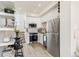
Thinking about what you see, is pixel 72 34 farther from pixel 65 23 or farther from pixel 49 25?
pixel 49 25

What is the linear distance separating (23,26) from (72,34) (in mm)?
1812

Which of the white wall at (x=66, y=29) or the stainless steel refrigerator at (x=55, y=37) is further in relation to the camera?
the stainless steel refrigerator at (x=55, y=37)

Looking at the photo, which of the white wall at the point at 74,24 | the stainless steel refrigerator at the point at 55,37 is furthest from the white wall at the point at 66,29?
the stainless steel refrigerator at the point at 55,37

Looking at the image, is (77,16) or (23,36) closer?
(77,16)

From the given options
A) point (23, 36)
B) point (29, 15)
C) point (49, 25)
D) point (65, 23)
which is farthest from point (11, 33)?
point (49, 25)

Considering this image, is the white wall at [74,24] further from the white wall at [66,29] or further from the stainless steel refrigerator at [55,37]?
the stainless steel refrigerator at [55,37]

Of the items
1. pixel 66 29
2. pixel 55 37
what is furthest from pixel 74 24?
pixel 55 37

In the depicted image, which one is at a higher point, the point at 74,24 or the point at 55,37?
the point at 74,24

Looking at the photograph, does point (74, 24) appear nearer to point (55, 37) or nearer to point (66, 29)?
point (66, 29)

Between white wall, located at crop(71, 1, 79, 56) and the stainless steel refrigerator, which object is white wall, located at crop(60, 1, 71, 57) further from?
the stainless steel refrigerator

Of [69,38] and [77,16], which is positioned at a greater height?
[77,16]

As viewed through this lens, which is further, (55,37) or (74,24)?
(55,37)

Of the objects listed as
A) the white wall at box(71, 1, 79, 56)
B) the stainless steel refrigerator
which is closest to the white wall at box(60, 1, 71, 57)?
the white wall at box(71, 1, 79, 56)

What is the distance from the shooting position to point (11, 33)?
6.98 feet
